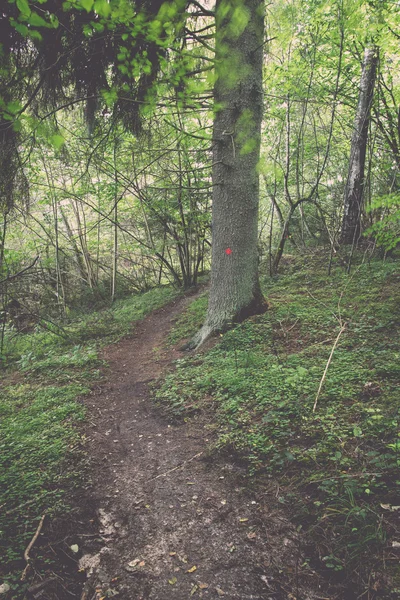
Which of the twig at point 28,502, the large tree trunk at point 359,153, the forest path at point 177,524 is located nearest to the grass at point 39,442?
the twig at point 28,502

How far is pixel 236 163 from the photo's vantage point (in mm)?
4871

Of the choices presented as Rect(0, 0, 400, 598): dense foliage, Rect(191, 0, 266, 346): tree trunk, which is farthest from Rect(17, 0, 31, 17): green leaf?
Rect(191, 0, 266, 346): tree trunk

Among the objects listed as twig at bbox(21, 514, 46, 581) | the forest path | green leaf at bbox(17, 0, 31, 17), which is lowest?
the forest path

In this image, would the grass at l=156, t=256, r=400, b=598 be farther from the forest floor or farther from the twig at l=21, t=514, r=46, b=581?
the twig at l=21, t=514, r=46, b=581

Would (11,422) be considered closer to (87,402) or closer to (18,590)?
(87,402)

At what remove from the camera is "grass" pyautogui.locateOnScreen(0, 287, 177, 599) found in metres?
2.04

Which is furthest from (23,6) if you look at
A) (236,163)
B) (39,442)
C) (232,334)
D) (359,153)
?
(359,153)

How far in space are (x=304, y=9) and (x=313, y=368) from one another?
7469mm

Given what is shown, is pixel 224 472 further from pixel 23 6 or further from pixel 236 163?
pixel 236 163

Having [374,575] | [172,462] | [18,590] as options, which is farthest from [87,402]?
[374,575]

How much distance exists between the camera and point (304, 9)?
6.43 meters

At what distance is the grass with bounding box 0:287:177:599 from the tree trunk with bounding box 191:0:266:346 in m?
2.29

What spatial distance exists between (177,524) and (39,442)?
68.7 inches

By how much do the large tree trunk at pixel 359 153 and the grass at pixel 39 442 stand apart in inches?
235
